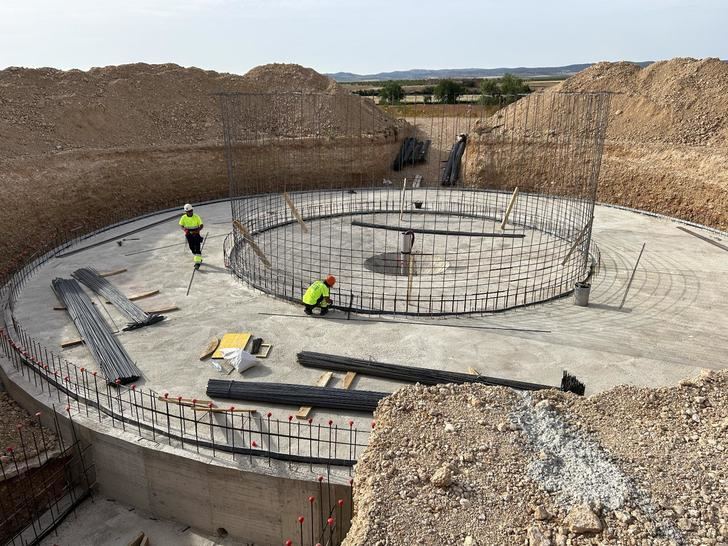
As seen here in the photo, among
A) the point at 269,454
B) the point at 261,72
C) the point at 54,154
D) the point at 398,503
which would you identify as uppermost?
the point at 261,72

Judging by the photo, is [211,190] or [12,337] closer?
[12,337]

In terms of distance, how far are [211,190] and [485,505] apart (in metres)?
23.4

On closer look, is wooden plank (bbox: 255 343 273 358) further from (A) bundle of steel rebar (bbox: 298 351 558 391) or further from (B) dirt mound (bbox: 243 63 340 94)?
(B) dirt mound (bbox: 243 63 340 94)


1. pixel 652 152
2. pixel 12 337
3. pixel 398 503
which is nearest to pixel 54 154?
pixel 12 337

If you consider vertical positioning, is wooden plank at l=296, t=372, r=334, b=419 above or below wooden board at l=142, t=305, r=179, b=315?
below

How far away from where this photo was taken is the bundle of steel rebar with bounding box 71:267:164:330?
1310 centimetres

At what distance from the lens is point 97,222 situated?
74.0ft

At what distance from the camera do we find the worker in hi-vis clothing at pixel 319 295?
13.0 meters

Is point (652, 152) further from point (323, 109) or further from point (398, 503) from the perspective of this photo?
point (398, 503)

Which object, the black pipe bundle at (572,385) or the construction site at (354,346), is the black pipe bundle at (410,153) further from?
the black pipe bundle at (572,385)

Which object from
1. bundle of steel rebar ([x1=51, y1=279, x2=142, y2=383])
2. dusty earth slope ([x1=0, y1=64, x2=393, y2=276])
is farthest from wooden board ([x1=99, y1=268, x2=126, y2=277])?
dusty earth slope ([x1=0, y1=64, x2=393, y2=276])

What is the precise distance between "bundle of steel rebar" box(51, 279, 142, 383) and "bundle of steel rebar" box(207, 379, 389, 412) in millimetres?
1944

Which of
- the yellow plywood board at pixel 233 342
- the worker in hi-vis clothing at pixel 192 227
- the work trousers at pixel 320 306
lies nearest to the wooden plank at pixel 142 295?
the worker in hi-vis clothing at pixel 192 227

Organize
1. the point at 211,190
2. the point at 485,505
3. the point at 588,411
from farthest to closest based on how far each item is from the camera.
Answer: the point at 211,190, the point at 588,411, the point at 485,505
